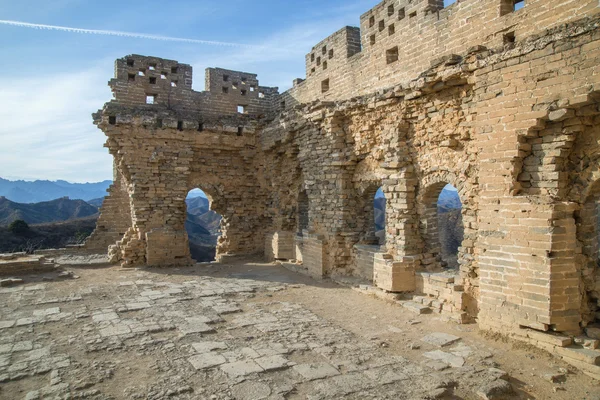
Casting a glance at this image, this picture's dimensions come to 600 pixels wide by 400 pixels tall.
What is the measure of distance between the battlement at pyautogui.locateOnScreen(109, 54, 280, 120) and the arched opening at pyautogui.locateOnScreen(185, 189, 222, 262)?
1322cm

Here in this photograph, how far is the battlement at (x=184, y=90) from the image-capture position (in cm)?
1273

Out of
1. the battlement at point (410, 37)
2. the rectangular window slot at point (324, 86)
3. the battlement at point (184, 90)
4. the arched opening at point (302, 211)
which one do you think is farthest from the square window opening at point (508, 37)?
the battlement at point (184, 90)

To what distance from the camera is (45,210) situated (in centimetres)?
4447

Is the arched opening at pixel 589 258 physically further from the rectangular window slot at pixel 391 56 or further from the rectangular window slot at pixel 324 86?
the rectangular window slot at pixel 324 86

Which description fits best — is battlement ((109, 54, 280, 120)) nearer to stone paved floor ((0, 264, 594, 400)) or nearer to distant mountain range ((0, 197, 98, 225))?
stone paved floor ((0, 264, 594, 400))

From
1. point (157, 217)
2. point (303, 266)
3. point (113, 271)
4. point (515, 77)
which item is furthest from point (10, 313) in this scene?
point (515, 77)

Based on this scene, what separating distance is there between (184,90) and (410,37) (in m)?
7.59

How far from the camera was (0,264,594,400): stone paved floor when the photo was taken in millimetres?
4574

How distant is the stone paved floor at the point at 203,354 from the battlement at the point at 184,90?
6.89 m

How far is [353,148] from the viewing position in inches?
393

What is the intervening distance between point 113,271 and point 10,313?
4075mm

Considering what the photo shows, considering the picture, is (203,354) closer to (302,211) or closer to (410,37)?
(302,211)

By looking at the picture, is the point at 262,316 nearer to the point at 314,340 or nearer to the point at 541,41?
the point at 314,340

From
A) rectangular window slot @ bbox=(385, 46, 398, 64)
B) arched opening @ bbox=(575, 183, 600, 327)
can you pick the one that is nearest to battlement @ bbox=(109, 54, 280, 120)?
rectangular window slot @ bbox=(385, 46, 398, 64)
